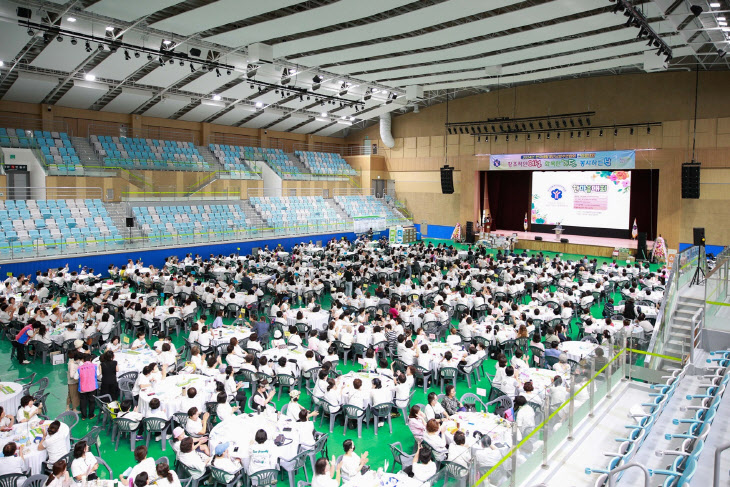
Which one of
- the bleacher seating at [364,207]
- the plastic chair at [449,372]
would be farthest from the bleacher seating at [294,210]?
the plastic chair at [449,372]

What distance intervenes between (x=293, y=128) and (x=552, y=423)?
34.6m

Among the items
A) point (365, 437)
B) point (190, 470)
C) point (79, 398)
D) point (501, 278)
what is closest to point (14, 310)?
point (79, 398)

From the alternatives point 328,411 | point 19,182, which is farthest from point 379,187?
point 328,411

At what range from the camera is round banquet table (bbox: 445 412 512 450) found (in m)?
7.30

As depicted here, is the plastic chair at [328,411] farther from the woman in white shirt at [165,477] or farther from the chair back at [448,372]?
the woman in white shirt at [165,477]

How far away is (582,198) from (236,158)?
22.8 metres

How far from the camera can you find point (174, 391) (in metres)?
8.62

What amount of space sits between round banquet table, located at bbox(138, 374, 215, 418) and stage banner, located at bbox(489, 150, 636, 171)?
85.6 ft

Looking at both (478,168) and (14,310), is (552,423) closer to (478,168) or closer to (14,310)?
(14,310)

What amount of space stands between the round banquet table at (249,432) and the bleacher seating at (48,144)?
907 inches

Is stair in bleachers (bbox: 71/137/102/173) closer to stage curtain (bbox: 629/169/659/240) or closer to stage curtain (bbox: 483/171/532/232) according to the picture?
stage curtain (bbox: 483/171/532/232)

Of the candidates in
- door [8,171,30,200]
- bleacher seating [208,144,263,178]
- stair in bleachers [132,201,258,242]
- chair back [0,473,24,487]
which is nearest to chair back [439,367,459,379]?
chair back [0,473,24,487]

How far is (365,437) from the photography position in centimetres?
880

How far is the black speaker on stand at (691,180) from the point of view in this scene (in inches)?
944
